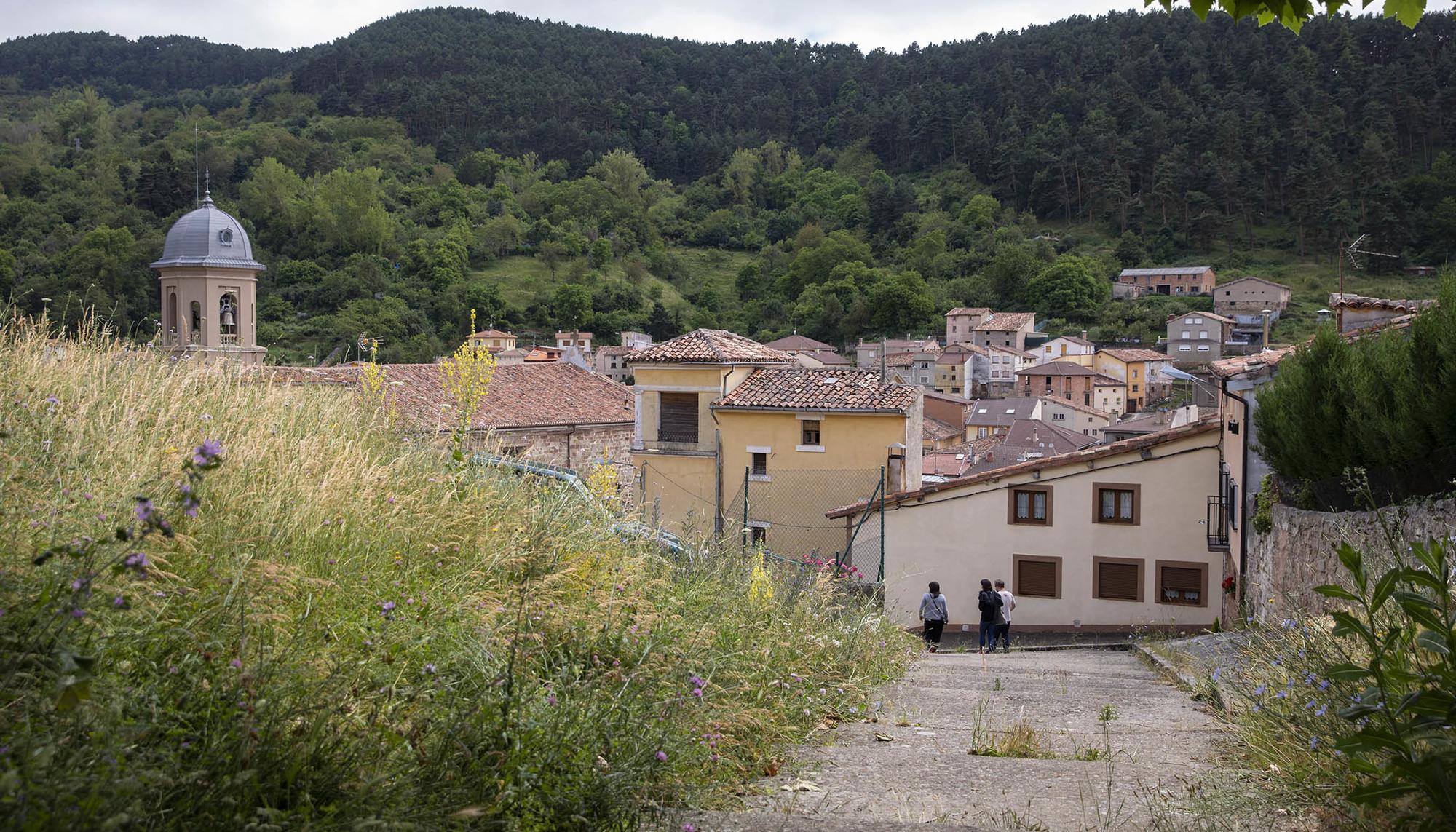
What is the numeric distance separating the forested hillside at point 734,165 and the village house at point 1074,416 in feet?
82.4

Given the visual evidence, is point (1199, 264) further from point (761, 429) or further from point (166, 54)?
point (166, 54)

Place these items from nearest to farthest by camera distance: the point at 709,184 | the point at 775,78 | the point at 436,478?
the point at 436,478
the point at 709,184
the point at 775,78

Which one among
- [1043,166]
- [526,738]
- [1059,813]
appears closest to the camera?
[526,738]

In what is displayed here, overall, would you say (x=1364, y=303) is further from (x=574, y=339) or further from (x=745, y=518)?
(x=574, y=339)

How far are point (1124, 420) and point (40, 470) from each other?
60155mm

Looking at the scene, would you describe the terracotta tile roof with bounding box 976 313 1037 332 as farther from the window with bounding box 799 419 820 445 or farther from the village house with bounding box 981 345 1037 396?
the window with bounding box 799 419 820 445

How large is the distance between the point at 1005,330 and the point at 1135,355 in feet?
36.4

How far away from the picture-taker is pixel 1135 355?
75.6 meters

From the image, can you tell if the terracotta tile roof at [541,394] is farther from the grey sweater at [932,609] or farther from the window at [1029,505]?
the grey sweater at [932,609]

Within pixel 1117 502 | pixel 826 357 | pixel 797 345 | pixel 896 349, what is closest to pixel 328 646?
pixel 1117 502

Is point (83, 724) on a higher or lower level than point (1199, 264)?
lower

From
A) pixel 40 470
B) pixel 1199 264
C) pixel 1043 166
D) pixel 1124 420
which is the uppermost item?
pixel 1043 166

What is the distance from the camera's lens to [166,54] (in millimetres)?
146500

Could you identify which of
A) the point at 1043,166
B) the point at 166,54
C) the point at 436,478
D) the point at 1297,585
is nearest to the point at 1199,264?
the point at 1043,166
